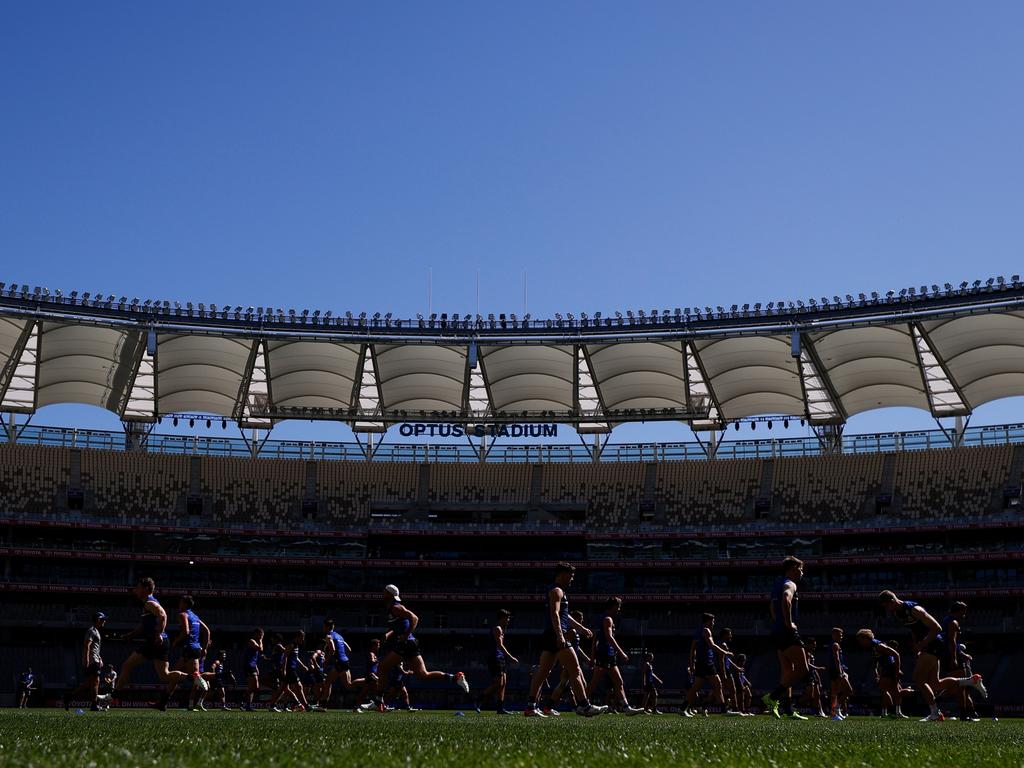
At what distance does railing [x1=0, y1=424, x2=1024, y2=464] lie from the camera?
60562mm

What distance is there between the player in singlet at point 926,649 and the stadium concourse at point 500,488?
104 ft

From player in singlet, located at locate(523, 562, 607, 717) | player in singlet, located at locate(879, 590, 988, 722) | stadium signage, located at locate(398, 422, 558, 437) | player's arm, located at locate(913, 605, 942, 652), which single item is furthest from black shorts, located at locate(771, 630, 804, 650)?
stadium signage, located at locate(398, 422, 558, 437)

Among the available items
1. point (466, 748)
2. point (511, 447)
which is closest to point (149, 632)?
point (466, 748)

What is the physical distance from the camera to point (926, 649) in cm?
1961

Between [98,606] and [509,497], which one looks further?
[509,497]

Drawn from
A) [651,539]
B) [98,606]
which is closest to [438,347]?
[651,539]

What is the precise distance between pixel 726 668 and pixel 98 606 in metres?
42.3

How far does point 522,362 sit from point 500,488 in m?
9.93

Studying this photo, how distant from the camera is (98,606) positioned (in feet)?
191

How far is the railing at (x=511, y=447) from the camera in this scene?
199ft

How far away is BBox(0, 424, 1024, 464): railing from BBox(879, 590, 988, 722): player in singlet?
140 ft

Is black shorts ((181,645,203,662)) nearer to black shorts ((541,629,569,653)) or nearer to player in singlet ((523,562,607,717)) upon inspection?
player in singlet ((523,562,607,717))

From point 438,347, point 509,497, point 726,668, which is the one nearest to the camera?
point 726,668

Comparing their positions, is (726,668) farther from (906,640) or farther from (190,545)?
(190,545)
